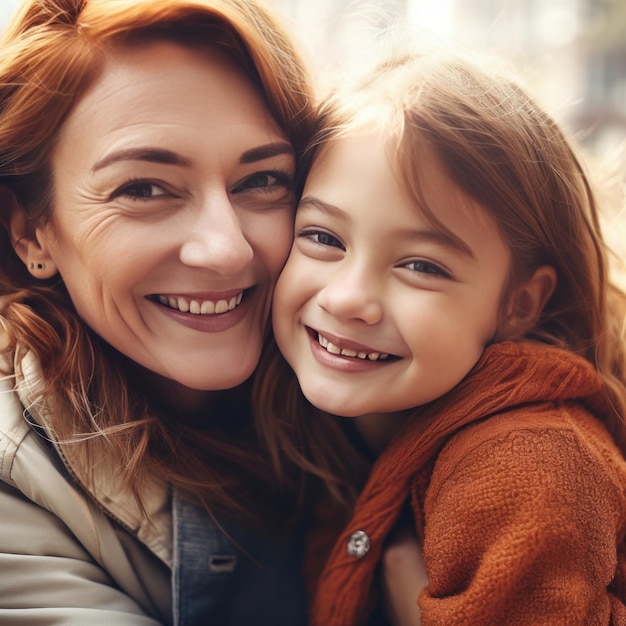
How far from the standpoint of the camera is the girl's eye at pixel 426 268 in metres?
1.37

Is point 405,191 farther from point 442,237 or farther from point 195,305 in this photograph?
point 195,305

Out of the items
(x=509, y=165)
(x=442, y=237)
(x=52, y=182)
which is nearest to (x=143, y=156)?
(x=52, y=182)

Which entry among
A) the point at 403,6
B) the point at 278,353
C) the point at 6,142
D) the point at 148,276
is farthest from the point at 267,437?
the point at 403,6

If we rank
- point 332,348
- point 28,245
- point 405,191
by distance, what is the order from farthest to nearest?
1. point 28,245
2. point 332,348
3. point 405,191

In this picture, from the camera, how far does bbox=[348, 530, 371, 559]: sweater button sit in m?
1.47

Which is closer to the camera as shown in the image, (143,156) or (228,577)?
(143,156)

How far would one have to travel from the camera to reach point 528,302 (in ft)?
5.01

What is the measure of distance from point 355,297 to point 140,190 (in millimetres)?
476

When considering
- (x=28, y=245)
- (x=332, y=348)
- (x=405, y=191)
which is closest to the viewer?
(x=405, y=191)

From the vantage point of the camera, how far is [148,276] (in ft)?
4.79

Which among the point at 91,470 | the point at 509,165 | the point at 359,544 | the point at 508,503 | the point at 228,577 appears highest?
the point at 509,165

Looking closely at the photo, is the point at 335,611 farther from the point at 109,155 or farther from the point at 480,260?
the point at 109,155

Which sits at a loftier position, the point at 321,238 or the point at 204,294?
the point at 321,238

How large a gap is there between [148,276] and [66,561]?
22.2 inches
